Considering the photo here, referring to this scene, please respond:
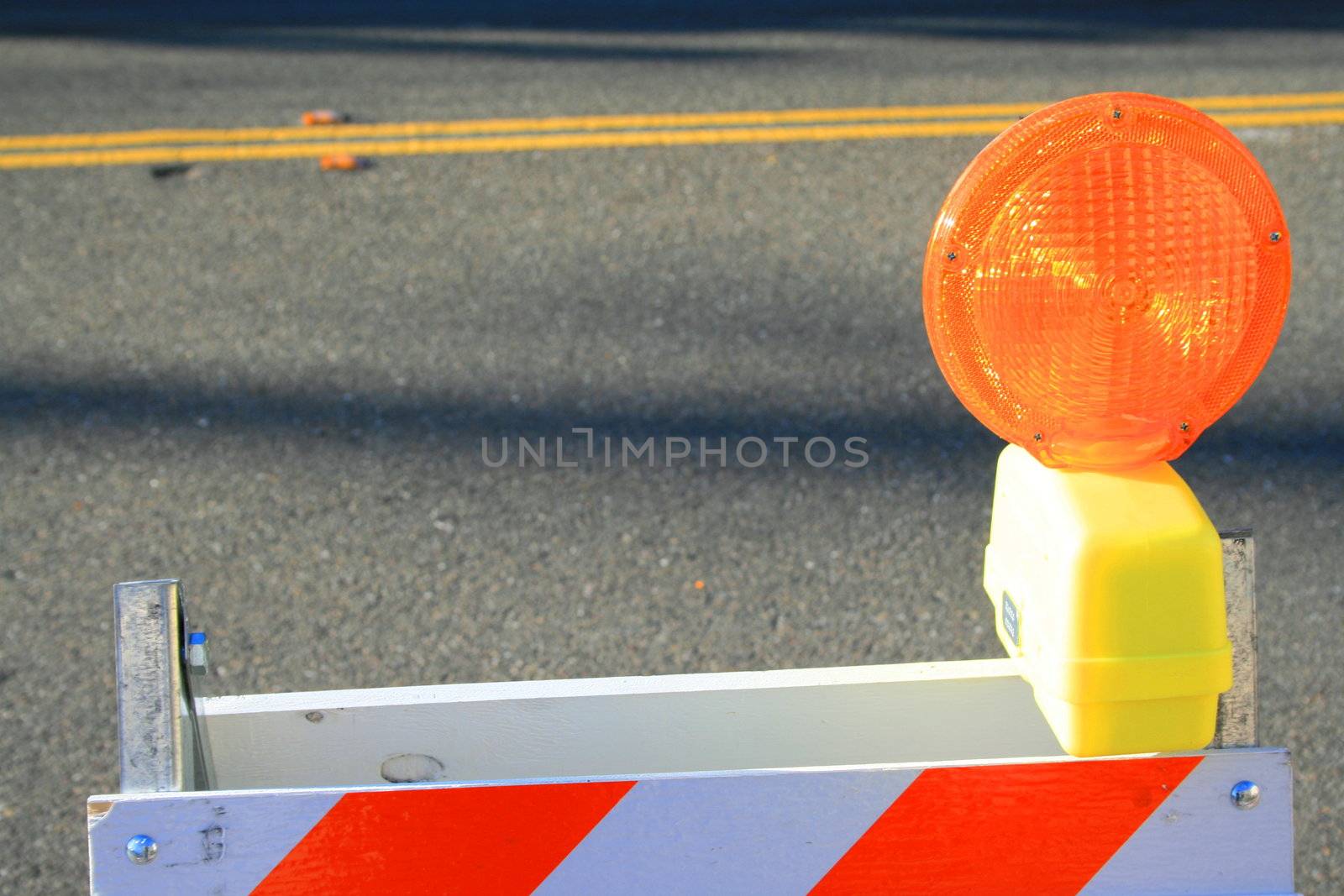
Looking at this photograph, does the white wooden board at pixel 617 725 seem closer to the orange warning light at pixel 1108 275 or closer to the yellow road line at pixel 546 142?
the orange warning light at pixel 1108 275

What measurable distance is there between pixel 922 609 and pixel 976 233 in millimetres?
1578

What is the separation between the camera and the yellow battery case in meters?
1.16

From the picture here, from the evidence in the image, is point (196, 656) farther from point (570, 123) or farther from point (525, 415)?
point (570, 123)

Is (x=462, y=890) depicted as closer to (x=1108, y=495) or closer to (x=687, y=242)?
(x=1108, y=495)

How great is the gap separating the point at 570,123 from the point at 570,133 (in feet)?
0.40

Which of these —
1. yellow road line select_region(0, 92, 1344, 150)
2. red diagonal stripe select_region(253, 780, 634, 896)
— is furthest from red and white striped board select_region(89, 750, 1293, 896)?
yellow road line select_region(0, 92, 1344, 150)

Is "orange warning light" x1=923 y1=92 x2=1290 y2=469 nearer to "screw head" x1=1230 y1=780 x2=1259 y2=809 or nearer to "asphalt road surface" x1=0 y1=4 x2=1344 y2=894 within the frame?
"screw head" x1=1230 y1=780 x2=1259 y2=809

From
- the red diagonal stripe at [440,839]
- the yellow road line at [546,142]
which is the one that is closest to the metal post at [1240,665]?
the red diagonal stripe at [440,839]

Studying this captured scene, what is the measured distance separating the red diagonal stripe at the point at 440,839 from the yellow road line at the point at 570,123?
166 inches

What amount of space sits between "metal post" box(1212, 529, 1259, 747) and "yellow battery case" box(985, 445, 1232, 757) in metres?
0.05

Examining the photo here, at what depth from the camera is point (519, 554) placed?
2.85 meters

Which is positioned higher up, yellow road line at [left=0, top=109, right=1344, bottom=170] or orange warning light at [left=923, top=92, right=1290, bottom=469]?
yellow road line at [left=0, top=109, right=1344, bottom=170]

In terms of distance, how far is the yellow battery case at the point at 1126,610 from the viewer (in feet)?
3.80


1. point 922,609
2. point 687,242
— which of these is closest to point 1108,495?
point 922,609
